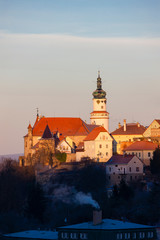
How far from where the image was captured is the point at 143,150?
121 meters

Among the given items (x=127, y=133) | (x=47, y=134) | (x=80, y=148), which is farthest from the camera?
(x=127, y=133)

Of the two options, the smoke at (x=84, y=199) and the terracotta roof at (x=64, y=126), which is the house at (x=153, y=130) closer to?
the terracotta roof at (x=64, y=126)

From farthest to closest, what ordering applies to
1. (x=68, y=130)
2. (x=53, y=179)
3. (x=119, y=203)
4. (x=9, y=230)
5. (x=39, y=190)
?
(x=68, y=130), (x=53, y=179), (x=39, y=190), (x=119, y=203), (x=9, y=230)

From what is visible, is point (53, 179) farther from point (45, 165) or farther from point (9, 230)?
point (9, 230)

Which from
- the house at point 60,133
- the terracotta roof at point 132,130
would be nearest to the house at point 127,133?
the terracotta roof at point 132,130

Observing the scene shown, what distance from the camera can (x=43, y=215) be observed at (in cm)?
10062

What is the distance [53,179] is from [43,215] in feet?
56.2

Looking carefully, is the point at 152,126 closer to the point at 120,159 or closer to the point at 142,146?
the point at 142,146

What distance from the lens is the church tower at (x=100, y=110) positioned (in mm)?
146000

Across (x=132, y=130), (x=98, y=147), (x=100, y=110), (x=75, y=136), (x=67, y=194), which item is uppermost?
(x=100, y=110)

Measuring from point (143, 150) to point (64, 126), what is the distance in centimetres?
2398

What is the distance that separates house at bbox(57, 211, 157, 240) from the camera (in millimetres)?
71250

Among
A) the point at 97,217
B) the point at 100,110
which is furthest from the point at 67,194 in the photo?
the point at 100,110

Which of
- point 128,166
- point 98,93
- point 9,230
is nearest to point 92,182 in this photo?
point 128,166
